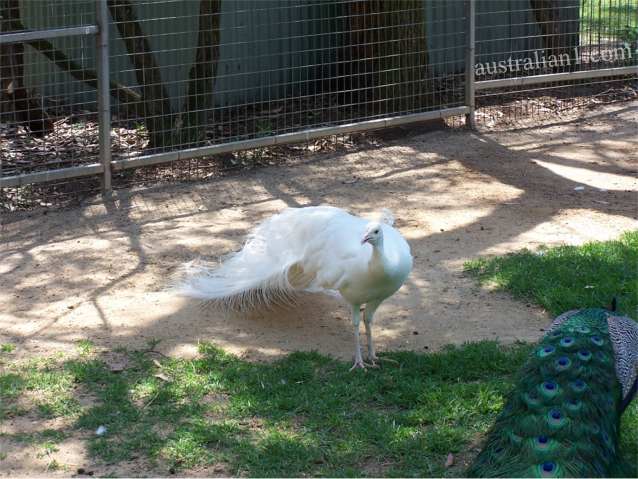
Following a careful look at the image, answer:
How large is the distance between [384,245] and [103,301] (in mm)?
1953

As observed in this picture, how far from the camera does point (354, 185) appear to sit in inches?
333

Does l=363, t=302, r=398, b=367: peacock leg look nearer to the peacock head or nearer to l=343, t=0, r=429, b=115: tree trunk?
the peacock head

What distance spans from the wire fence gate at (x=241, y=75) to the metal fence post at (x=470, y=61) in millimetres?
13

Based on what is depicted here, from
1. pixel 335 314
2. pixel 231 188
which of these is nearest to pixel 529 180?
pixel 231 188

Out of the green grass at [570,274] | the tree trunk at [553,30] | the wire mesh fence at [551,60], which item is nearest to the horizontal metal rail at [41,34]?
the green grass at [570,274]

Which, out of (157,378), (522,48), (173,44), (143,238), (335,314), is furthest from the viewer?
(522,48)

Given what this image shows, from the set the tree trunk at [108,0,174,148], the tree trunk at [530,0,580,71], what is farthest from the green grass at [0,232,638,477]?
the tree trunk at [530,0,580,71]

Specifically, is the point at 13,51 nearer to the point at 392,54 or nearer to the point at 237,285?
the point at 392,54

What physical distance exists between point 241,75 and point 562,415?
644 centimetres

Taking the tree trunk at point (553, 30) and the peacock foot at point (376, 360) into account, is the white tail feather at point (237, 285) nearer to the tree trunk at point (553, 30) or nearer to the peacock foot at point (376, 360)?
the peacock foot at point (376, 360)

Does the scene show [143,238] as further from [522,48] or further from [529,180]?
[522,48]

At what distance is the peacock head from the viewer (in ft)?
16.4

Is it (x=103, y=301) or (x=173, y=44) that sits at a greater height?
(x=173, y=44)

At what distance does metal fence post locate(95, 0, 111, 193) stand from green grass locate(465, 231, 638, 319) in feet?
10.0
